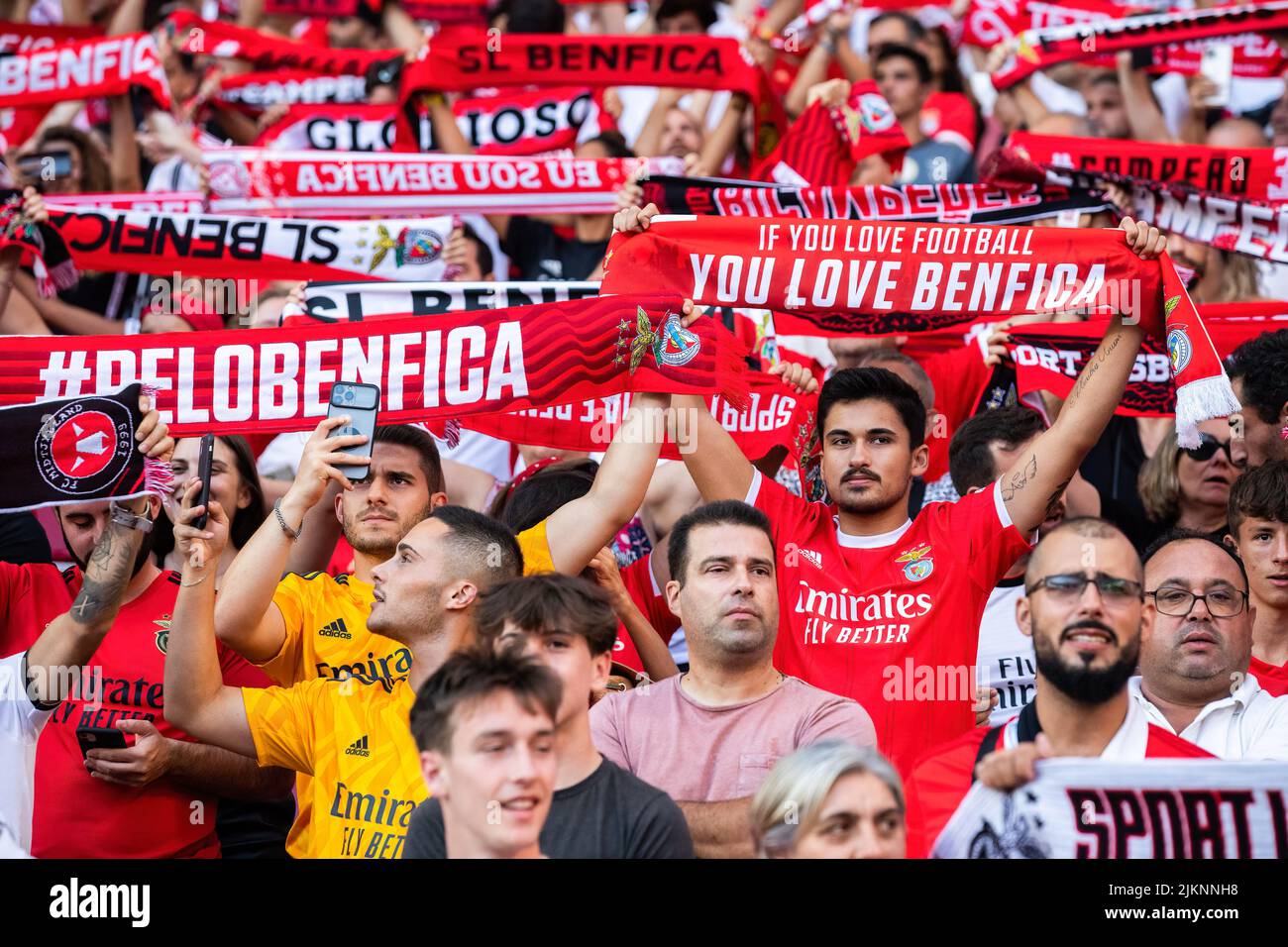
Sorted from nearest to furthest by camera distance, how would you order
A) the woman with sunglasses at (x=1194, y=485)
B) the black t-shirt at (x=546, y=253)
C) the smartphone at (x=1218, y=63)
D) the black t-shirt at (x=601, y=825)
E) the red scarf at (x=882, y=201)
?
1. the black t-shirt at (x=601, y=825)
2. the woman with sunglasses at (x=1194, y=485)
3. the red scarf at (x=882, y=201)
4. the black t-shirt at (x=546, y=253)
5. the smartphone at (x=1218, y=63)

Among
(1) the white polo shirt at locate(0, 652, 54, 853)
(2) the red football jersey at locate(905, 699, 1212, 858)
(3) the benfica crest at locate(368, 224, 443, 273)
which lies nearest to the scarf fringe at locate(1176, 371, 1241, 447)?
(2) the red football jersey at locate(905, 699, 1212, 858)

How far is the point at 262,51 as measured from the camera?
996cm

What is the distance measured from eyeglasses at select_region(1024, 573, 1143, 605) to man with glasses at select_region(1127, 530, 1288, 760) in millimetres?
752

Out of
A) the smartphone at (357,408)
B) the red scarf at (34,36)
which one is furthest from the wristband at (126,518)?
the red scarf at (34,36)

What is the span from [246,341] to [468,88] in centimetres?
370

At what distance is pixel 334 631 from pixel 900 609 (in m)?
1.79

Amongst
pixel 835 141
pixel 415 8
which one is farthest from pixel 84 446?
pixel 415 8

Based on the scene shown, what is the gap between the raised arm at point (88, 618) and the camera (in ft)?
16.2

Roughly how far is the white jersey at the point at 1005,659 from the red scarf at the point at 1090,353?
3.31 ft

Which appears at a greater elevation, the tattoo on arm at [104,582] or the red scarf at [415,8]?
the red scarf at [415,8]

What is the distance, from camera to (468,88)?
895 centimetres

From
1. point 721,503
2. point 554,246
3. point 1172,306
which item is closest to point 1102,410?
point 1172,306

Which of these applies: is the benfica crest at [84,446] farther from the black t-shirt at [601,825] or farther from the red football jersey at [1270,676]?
the red football jersey at [1270,676]

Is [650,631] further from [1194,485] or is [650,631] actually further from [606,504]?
[1194,485]
